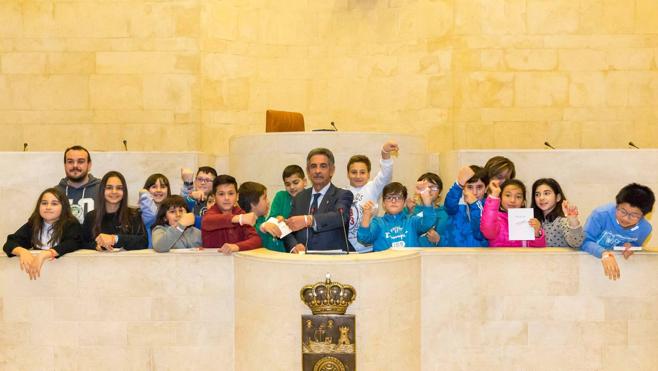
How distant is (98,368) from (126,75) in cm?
612

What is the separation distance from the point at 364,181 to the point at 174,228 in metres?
1.65

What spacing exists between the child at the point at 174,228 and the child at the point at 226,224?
0.34ft

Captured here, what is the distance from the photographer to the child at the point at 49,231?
188 inches

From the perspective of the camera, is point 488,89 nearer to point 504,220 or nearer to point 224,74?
point 224,74

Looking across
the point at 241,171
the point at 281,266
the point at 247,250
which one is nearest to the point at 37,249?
the point at 247,250

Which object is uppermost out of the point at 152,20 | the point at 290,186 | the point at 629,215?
the point at 152,20

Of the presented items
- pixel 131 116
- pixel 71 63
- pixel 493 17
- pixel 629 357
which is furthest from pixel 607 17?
pixel 71 63

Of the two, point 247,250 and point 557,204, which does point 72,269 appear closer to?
point 247,250

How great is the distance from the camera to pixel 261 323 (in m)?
4.53

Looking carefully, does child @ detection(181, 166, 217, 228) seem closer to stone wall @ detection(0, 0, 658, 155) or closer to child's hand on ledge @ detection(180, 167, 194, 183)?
child's hand on ledge @ detection(180, 167, 194, 183)

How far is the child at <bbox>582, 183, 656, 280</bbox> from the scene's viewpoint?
4.63m

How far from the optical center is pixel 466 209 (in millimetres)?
5398

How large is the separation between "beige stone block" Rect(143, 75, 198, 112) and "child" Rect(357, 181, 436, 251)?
5678mm

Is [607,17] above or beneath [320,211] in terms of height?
above
